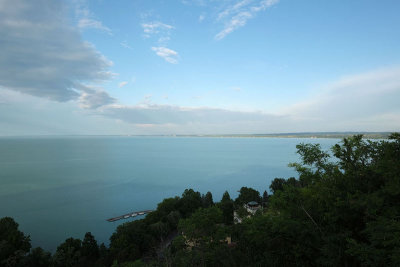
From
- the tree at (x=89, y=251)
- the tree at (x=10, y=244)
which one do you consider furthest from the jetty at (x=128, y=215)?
the tree at (x=10, y=244)

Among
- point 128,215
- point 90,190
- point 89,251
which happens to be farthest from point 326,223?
point 90,190

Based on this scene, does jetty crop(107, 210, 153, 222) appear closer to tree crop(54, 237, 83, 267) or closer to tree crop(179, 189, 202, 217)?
tree crop(179, 189, 202, 217)

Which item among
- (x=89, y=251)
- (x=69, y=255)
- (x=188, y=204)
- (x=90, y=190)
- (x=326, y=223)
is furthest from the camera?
(x=90, y=190)

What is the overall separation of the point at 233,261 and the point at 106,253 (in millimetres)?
12628

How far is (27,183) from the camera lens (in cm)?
4084

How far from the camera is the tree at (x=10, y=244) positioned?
42.6 feet

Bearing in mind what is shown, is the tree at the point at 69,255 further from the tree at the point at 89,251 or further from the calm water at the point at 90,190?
the calm water at the point at 90,190

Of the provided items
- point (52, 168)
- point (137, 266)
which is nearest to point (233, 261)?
point (137, 266)

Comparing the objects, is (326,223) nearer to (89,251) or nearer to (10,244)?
(89,251)

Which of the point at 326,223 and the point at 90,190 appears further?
the point at 90,190

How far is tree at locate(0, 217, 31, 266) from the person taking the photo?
12998mm

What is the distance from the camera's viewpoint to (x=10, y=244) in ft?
45.5

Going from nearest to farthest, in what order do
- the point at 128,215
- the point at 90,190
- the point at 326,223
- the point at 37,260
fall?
the point at 326,223 < the point at 37,260 < the point at 128,215 < the point at 90,190

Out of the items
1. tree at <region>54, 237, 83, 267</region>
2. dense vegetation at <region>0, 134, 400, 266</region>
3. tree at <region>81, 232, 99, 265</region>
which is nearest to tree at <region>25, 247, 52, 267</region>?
tree at <region>54, 237, 83, 267</region>
